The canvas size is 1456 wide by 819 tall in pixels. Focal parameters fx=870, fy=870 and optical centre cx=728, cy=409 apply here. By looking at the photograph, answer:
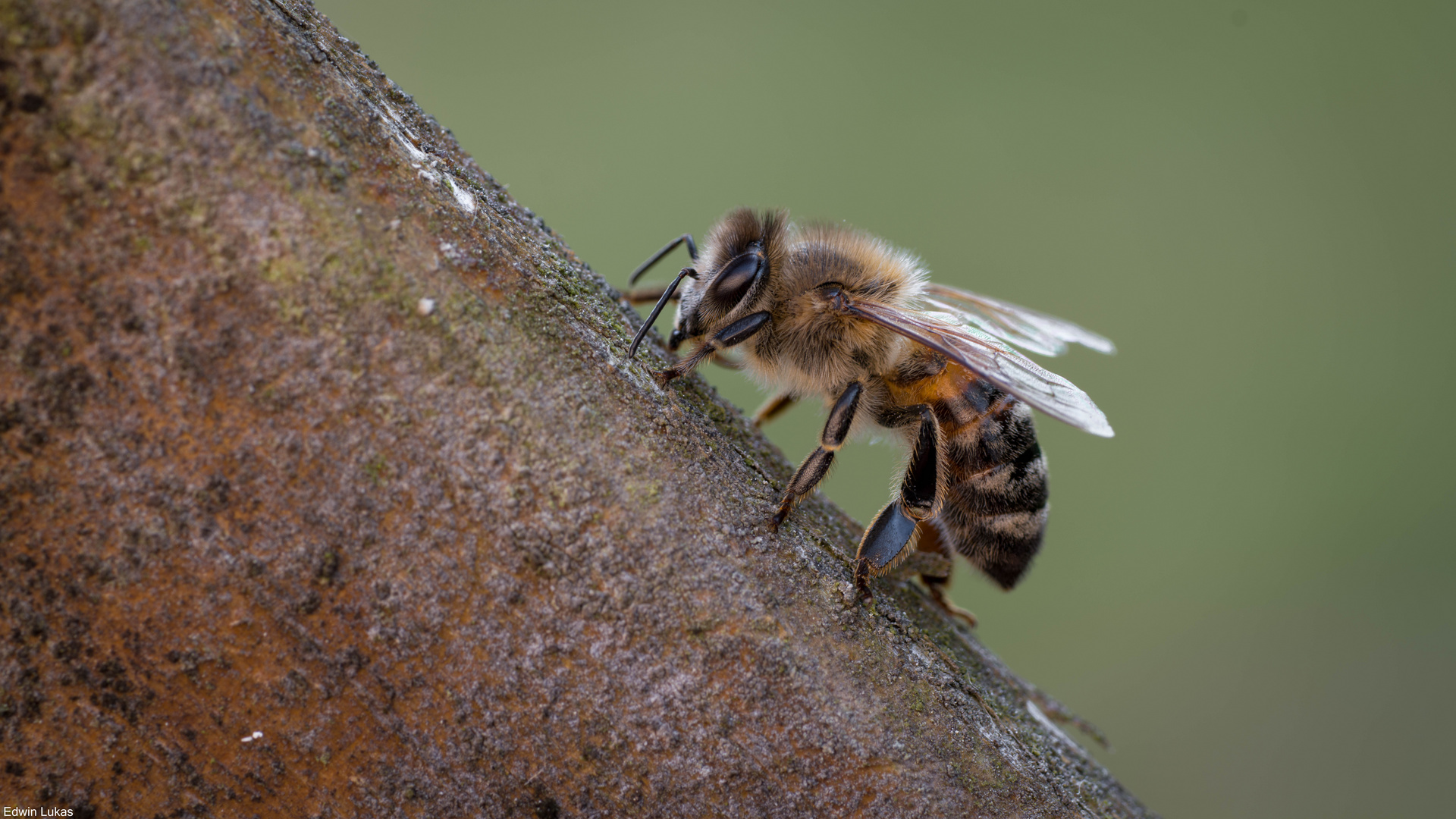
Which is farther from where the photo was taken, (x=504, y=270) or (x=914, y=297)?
(x=914, y=297)

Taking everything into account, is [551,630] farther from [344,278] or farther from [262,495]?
[344,278]

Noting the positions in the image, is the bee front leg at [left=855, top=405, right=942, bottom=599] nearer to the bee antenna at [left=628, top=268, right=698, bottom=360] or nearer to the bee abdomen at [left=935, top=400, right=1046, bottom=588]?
the bee abdomen at [left=935, top=400, right=1046, bottom=588]

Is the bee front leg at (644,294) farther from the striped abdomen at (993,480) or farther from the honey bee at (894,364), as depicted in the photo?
the striped abdomen at (993,480)

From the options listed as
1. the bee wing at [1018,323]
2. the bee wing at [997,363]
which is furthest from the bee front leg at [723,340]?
the bee wing at [1018,323]

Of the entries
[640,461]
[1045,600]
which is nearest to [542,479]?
[640,461]

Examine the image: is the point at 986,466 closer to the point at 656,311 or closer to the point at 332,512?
the point at 656,311

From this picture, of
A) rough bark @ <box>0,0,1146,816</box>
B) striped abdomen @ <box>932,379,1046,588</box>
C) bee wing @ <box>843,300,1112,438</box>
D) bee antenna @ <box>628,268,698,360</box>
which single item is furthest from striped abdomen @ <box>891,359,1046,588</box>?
rough bark @ <box>0,0,1146,816</box>
